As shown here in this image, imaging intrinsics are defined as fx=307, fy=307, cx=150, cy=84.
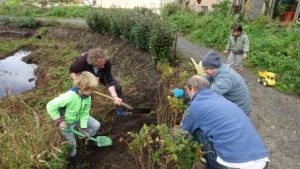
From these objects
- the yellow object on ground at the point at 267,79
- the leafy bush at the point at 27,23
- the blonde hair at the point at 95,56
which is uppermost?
the blonde hair at the point at 95,56

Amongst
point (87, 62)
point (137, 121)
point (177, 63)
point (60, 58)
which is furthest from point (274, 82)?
point (60, 58)

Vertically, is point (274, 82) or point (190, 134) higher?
point (190, 134)

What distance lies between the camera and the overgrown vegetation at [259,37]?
26.5 feet

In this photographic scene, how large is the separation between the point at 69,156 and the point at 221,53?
746cm

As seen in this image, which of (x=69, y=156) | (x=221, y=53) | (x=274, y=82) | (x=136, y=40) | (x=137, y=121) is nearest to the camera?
(x=69, y=156)

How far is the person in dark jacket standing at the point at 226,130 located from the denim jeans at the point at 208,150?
0.03 m

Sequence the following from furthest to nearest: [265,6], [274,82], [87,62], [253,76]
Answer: [265,6] < [253,76] < [274,82] < [87,62]

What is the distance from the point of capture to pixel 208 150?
3.32 m

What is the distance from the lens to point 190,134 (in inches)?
132

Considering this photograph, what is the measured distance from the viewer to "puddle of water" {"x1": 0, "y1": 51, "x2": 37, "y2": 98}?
8883 mm

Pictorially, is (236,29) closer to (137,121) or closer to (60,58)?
(137,121)

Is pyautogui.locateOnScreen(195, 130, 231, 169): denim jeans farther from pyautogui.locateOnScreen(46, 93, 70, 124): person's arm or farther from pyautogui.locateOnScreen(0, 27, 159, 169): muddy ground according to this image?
pyautogui.locateOnScreen(46, 93, 70, 124): person's arm

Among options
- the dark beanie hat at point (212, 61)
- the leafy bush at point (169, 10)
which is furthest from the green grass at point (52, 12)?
the dark beanie hat at point (212, 61)

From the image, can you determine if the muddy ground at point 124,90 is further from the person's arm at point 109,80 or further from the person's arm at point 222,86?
the person's arm at point 222,86
